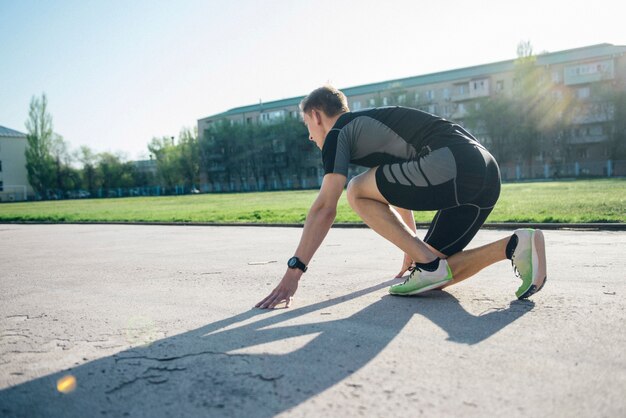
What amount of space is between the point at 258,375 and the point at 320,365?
0.27m

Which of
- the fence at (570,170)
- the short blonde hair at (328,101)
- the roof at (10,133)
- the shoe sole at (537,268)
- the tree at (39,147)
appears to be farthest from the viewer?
the roof at (10,133)

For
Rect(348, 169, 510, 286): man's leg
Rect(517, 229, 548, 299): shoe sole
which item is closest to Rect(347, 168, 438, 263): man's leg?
Rect(348, 169, 510, 286): man's leg

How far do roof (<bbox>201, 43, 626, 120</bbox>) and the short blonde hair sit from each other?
56189 mm

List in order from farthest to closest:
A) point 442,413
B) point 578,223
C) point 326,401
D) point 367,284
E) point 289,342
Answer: point 578,223 < point 367,284 < point 289,342 < point 326,401 < point 442,413

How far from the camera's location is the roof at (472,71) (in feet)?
188

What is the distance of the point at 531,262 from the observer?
10.2 feet

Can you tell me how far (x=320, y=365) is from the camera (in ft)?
6.77

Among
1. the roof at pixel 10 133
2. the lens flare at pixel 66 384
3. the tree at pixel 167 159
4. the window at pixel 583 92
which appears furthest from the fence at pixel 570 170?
the roof at pixel 10 133

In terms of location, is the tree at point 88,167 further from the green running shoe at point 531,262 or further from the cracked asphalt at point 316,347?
the green running shoe at point 531,262

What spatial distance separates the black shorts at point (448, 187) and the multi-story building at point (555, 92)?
2136 inches

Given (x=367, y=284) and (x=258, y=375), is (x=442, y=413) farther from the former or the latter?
(x=367, y=284)

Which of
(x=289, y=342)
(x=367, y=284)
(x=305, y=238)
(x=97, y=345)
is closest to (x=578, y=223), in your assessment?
(x=367, y=284)

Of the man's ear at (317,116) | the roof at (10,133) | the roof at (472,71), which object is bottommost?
the man's ear at (317,116)

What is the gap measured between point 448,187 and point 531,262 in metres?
0.70
